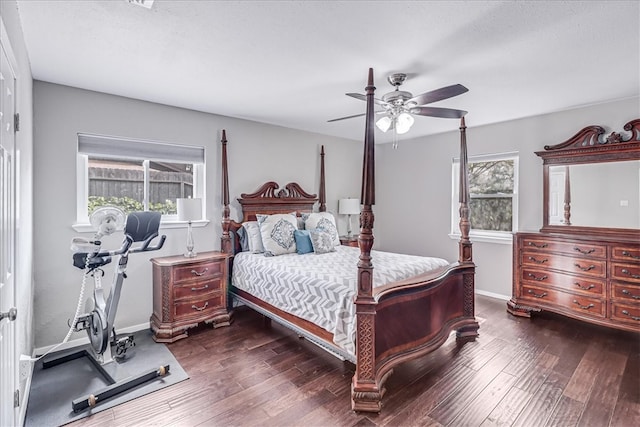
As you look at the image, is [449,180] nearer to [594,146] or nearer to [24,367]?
[594,146]

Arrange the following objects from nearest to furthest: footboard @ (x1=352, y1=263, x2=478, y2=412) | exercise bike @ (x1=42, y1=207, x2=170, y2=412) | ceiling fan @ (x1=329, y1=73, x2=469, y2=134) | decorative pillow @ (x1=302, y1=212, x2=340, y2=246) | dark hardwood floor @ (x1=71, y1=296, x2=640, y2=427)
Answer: dark hardwood floor @ (x1=71, y1=296, x2=640, y2=427) → footboard @ (x1=352, y1=263, x2=478, y2=412) → exercise bike @ (x1=42, y1=207, x2=170, y2=412) → ceiling fan @ (x1=329, y1=73, x2=469, y2=134) → decorative pillow @ (x1=302, y1=212, x2=340, y2=246)

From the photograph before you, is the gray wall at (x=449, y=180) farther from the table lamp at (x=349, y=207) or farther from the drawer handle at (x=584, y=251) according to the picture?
the table lamp at (x=349, y=207)

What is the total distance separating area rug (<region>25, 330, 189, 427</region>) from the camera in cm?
206

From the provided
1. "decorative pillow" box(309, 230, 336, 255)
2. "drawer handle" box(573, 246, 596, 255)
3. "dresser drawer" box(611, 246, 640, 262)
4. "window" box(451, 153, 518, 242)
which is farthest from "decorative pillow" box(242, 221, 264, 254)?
"dresser drawer" box(611, 246, 640, 262)

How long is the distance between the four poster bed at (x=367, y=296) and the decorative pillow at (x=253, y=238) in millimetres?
86

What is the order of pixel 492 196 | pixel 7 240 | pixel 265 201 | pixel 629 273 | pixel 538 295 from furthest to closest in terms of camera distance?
pixel 492 196, pixel 265 201, pixel 538 295, pixel 629 273, pixel 7 240

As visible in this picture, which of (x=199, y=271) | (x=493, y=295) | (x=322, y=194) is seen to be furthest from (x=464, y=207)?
(x=199, y=271)

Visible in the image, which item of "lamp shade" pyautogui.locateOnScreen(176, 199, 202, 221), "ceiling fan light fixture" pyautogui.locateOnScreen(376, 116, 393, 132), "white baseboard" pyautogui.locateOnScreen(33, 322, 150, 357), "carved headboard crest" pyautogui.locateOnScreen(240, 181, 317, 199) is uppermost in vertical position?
"ceiling fan light fixture" pyautogui.locateOnScreen(376, 116, 393, 132)

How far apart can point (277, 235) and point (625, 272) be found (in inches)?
138

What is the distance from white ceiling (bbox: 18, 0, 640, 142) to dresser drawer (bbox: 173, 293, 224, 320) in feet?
6.90

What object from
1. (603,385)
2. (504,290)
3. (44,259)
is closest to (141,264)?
(44,259)

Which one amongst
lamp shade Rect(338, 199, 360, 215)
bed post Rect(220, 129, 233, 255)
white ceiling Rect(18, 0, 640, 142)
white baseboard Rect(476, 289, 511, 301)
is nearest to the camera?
white ceiling Rect(18, 0, 640, 142)

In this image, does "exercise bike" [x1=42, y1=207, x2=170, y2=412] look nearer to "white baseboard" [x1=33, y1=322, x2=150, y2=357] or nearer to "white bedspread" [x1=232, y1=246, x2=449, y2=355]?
"white baseboard" [x1=33, y1=322, x2=150, y2=357]

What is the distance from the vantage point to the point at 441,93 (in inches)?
89.9
